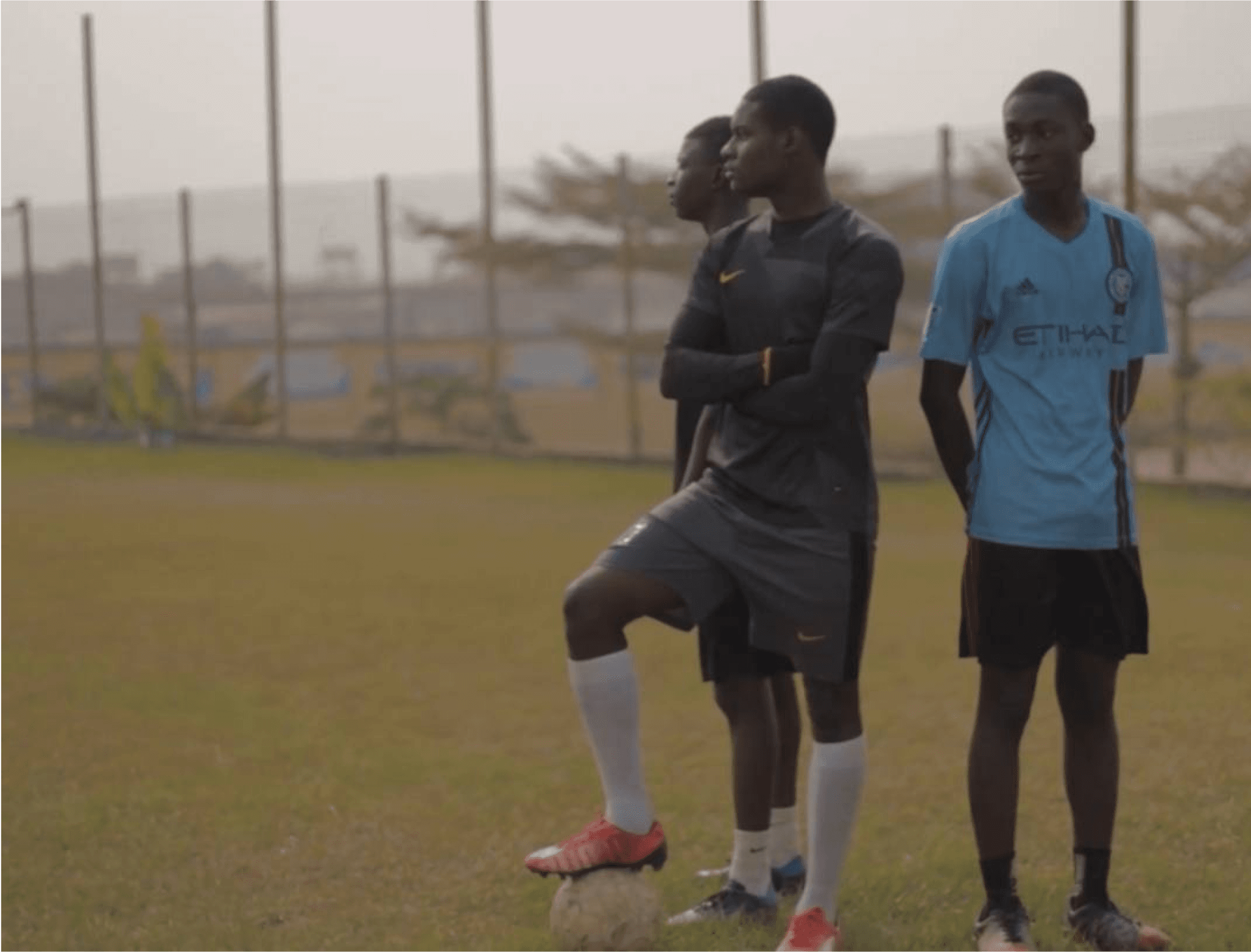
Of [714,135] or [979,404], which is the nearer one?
[979,404]

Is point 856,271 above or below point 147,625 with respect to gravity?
above

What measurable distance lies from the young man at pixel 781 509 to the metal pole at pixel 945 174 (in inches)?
471

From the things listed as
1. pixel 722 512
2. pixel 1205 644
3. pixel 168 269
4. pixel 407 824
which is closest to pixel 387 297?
pixel 168 269

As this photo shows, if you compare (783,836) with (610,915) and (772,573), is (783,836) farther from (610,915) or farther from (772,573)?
(772,573)

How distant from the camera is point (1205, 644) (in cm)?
823

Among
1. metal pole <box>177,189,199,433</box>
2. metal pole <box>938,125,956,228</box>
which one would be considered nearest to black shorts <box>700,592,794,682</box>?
metal pole <box>938,125,956,228</box>

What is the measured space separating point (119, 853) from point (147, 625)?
164 inches

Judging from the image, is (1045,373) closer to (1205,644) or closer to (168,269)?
(1205,644)

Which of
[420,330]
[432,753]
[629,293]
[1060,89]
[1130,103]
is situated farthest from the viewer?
[420,330]

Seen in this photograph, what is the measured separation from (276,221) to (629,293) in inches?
235

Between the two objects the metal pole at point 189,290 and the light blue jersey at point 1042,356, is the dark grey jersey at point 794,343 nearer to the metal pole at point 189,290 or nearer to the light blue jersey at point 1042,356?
the light blue jersey at point 1042,356

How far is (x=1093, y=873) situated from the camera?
4328 millimetres

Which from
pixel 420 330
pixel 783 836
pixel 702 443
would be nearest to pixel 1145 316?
pixel 702 443

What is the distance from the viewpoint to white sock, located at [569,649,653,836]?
13.8 ft
